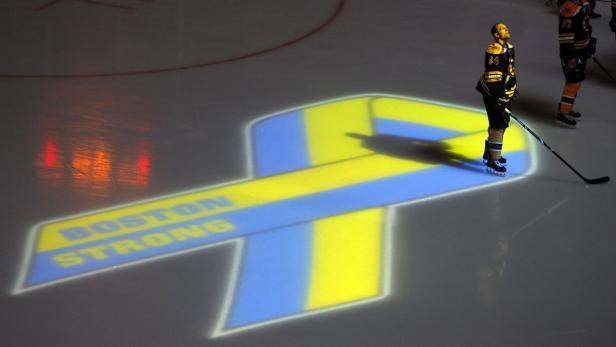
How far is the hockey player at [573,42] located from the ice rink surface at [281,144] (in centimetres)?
32

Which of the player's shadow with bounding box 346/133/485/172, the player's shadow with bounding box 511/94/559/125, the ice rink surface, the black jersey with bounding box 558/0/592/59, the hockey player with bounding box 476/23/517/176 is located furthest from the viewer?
the player's shadow with bounding box 511/94/559/125

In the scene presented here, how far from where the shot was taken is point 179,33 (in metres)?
8.41

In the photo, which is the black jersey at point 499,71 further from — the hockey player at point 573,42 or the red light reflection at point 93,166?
the red light reflection at point 93,166

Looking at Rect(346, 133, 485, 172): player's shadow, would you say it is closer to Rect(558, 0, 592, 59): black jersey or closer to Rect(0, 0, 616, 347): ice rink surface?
Rect(0, 0, 616, 347): ice rink surface

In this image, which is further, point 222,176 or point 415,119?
point 415,119

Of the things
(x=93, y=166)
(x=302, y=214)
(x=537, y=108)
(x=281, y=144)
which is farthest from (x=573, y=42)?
(x=93, y=166)

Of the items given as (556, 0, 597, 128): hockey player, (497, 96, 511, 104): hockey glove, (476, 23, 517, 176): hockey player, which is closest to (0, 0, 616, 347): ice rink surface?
(556, 0, 597, 128): hockey player

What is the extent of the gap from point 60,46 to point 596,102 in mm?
4692

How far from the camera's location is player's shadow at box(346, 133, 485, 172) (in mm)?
5922

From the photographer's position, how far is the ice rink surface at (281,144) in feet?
13.6

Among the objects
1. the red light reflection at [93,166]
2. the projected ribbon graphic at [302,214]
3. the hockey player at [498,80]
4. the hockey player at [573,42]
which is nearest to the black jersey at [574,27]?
the hockey player at [573,42]

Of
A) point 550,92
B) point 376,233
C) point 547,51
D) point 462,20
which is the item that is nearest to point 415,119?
point 550,92

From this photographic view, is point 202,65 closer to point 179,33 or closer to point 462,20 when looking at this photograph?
point 179,33

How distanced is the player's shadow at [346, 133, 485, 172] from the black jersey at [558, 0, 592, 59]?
118 cm
